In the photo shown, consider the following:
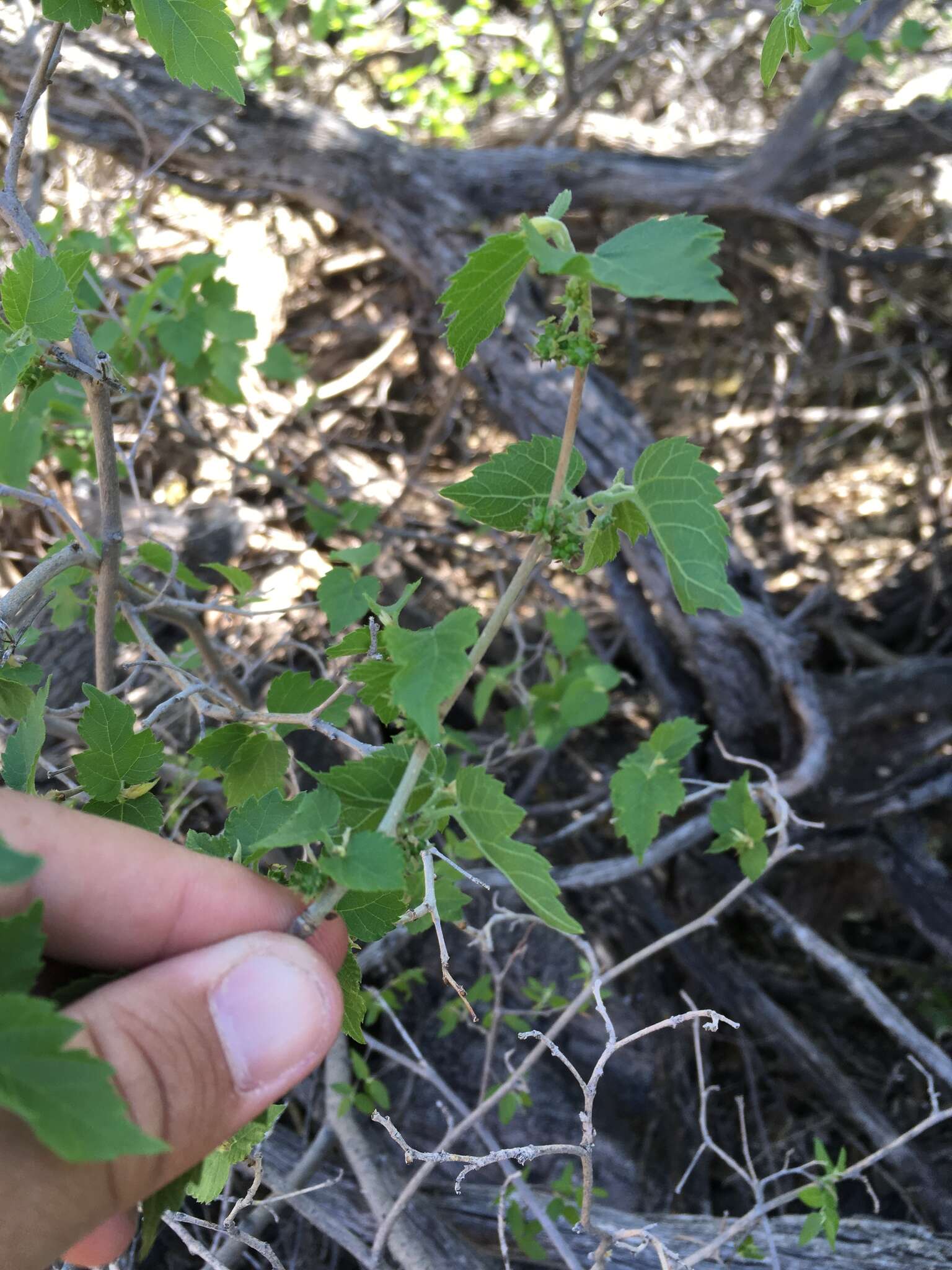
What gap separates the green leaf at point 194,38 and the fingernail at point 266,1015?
1.06 meters

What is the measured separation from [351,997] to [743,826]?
1.03 metres

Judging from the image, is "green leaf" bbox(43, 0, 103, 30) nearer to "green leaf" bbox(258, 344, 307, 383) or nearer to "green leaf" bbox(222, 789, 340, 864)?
"green leaf" bbox(222, 789, 340, 864)

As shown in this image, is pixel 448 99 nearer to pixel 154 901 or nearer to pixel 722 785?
pixel 722 785

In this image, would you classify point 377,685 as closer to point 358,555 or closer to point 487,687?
point 358,555

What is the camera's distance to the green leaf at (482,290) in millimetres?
890

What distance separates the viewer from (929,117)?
3.17m

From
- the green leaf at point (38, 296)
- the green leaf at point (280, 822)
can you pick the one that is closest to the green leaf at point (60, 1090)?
the green leaf at point (280, 822)

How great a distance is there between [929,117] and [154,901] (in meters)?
3.47

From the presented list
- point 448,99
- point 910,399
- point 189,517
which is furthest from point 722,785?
point 448,99

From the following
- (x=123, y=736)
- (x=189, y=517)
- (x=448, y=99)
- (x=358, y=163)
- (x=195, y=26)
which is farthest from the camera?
(x=448, y=99)

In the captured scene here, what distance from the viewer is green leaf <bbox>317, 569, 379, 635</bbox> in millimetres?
1839

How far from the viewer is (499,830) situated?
95cm

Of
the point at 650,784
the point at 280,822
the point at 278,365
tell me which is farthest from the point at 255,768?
the point at 278,365

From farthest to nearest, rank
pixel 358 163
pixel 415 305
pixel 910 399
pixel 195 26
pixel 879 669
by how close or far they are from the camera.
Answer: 1. pixel 910 399
2. pixel 415 305
3. pixel 358 163
4. pixel 879 669
5. pixel 195 26
